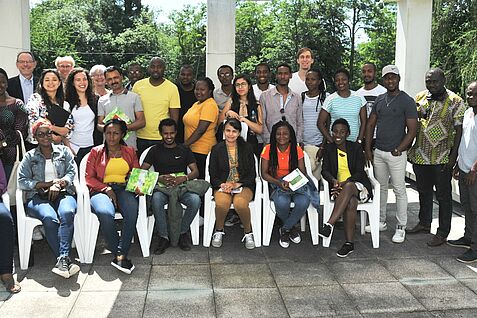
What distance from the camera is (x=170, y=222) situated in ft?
15.1

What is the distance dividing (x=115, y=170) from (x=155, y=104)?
887mm

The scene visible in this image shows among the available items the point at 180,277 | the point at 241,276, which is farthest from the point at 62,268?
the point at 241,276

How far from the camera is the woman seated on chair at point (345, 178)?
4.60 metres

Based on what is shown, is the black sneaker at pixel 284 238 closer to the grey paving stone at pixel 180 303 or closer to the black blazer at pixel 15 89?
the grey paving stone at pixel 180 303

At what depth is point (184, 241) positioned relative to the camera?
4672 mm

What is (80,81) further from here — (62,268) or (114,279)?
(114,279)

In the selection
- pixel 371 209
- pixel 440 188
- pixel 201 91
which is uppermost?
pixel 201 91

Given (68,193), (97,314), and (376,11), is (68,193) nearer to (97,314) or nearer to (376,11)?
(97,314)

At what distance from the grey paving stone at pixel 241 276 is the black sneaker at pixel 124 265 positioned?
0.64 m

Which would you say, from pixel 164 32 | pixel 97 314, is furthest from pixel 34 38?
pixel 97 314

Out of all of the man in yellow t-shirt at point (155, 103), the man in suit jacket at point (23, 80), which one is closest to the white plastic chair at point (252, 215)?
the man in yellow t-shirt at point (155, 103)

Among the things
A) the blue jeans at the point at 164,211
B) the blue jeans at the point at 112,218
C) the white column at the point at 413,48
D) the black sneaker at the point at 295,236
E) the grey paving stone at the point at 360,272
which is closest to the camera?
the grey paving stone at the point at 360,272

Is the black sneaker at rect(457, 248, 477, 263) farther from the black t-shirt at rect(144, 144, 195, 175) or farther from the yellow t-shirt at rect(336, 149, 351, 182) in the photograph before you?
the black t-shirt at rect(144, 144, 195, 175)

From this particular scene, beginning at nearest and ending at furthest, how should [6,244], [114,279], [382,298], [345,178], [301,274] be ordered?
1. [382,298]
2. [6,244]
3. [114,279]
4. [301,274]
5. [345,178]
